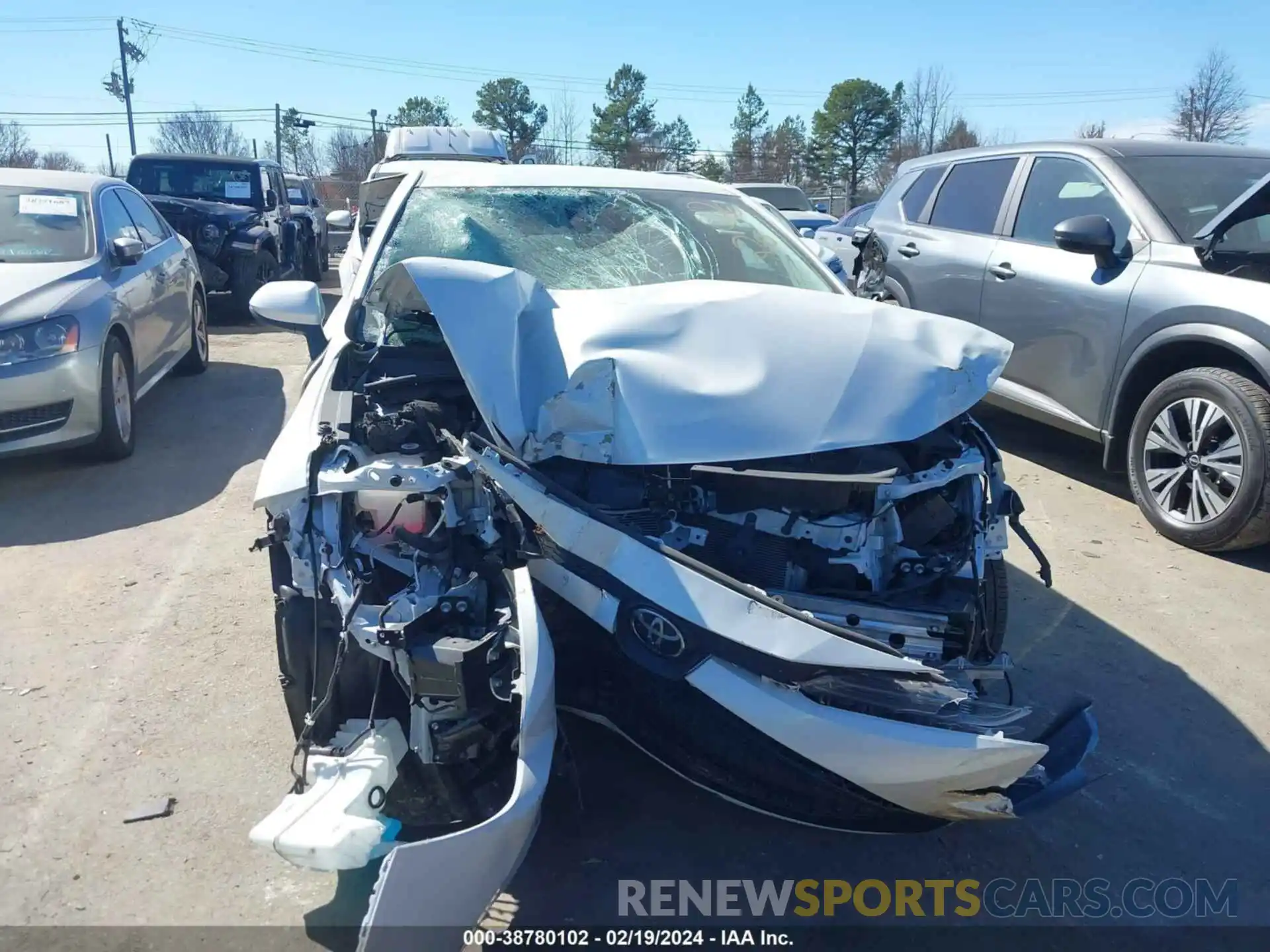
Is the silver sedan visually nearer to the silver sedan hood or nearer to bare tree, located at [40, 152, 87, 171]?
the silver sedan hood

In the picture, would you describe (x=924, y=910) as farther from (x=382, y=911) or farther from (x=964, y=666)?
(x=382, y=911)

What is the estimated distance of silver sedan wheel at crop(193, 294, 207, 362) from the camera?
7.89 metres

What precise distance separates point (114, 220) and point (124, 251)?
2.49ft

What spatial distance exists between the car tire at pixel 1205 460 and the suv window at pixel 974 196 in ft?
6.06

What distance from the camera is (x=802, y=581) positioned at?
256 centimetres

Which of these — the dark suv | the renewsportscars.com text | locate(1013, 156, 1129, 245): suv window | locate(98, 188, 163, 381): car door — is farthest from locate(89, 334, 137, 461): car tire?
locate(1013, 156, 1129, 245): suv window

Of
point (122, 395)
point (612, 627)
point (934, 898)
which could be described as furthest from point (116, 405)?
point (934, 898)

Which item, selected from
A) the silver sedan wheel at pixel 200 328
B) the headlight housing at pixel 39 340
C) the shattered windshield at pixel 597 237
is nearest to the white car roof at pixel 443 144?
the silver sedan wheel at pixel 200 328

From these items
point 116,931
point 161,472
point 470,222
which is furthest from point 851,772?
point 161,472

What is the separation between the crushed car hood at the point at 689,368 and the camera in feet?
8.25

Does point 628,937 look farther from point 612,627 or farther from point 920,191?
point 920,191

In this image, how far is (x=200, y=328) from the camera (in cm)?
802

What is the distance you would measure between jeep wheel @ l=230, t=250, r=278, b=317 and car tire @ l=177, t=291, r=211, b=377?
9.52 feet

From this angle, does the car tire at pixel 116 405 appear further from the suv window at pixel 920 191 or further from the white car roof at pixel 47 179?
the suv window at pixel 920 191
